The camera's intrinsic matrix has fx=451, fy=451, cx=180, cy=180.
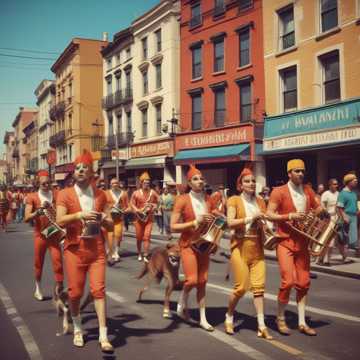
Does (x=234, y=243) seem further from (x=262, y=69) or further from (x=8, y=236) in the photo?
(x=262, y=69)

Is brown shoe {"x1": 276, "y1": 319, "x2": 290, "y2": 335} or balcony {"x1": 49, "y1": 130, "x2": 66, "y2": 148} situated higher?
balcony {"x1": 49, "y1": 130, "x2": 66, "y2": 148}

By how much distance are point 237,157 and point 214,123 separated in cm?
387

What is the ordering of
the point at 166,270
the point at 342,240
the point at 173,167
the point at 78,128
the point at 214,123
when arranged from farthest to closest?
the point at 78,128, the point at 173,167, the point at 214,123, the point at 342,240, the point at 166,270

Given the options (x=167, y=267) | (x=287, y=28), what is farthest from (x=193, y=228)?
(x=287, y=28)

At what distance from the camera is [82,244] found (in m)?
5.03

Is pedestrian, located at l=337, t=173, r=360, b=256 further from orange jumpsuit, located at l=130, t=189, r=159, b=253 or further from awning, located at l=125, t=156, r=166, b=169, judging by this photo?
awning, located at l=125, t=156, r=166, b=169

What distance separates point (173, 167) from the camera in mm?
28719

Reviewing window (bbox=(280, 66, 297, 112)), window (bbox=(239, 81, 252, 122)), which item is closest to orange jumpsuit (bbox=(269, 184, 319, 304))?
window (bbox=(280, 66, 297, 112))

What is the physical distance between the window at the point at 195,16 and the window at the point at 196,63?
4.73 feet

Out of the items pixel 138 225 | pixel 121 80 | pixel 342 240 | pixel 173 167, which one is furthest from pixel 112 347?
pixel 121 80

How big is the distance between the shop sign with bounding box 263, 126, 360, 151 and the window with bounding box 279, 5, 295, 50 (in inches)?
175

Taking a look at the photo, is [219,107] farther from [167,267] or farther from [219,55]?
[167,267]

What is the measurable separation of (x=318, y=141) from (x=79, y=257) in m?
15.3

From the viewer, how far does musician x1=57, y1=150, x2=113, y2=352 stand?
4.94 metres
